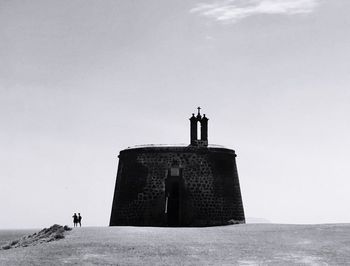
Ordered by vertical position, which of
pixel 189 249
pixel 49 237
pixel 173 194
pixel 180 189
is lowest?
pixel 189 249

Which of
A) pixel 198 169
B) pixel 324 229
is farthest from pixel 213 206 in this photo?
pixel 324 229

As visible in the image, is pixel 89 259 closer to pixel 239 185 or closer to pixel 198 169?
pixel 198 169

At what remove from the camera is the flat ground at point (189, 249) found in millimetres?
15438

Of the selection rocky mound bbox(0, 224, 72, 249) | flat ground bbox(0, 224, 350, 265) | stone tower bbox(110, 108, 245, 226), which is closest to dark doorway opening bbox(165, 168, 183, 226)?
stone tower bbox(110, 108, 245, 226)

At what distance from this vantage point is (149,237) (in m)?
20.3

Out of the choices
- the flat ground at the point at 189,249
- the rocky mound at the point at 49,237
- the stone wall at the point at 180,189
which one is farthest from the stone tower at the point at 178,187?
the flat ground at the point at 189,249

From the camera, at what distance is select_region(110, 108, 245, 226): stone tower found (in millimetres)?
32719

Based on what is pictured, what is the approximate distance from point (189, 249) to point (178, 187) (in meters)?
15.6

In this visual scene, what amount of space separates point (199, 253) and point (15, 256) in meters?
5.33

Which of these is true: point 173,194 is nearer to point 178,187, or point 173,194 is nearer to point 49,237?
point 178,187

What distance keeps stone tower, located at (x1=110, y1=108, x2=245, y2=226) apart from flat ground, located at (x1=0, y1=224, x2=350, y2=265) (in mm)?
10339

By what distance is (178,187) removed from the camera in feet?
109

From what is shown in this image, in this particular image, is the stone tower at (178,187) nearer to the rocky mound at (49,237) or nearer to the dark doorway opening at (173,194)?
the dark doorway opening at (173,194)

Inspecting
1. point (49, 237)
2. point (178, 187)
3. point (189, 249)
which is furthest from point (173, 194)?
point (189, 249)
